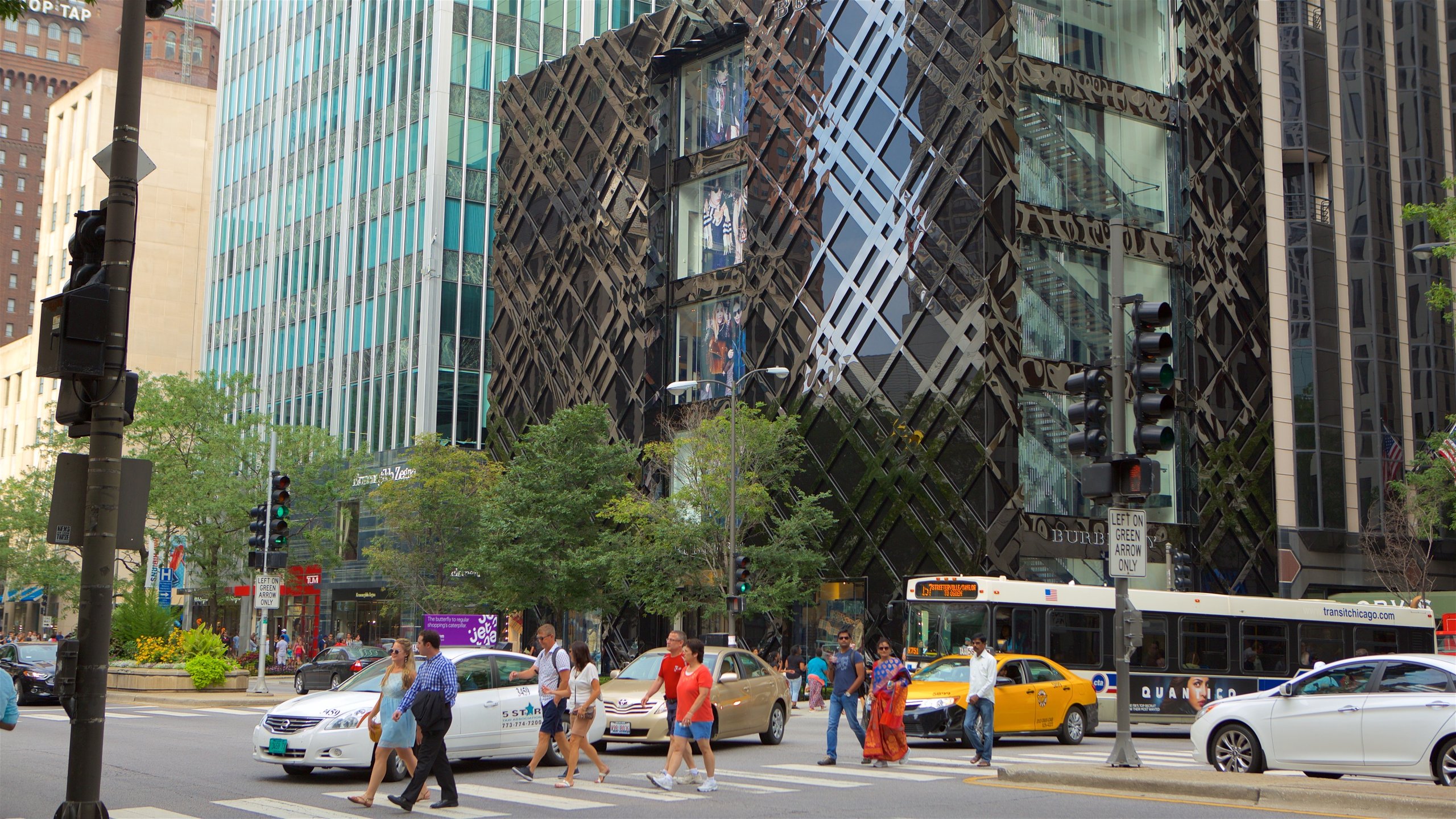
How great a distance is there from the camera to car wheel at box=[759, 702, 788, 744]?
2128cm

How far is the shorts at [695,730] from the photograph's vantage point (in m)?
14.6

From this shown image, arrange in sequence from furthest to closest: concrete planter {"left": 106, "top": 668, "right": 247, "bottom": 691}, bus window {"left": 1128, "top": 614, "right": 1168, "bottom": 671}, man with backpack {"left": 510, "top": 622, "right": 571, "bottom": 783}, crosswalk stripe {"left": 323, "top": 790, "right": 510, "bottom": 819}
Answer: concrete planter {"left": 106, "top": 668, "right": 247, "bottom": 691} → bus window {"left": 1128, "top": 614, "right": 1168, "bottom": 671} → man with backpack {"left": 510, "top": 622, "right": 571, "bottom": 783} → crosswalk stripe {"left": 323, "top": 790, "right": 510, "bottom": 819}

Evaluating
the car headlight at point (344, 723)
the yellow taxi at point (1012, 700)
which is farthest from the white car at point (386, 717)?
the yellow taxi at point (1012, 700)

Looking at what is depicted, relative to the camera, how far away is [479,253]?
6462 cm

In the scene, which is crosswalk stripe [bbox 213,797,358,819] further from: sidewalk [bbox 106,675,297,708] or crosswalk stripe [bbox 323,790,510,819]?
sidewalk [bbox 106,675,297,708]

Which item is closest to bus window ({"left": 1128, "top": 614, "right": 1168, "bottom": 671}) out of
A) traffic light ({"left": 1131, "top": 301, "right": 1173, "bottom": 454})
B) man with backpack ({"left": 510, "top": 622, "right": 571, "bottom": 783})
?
traffic light ({"left": 1131, "top": 301, "right": 1173, "bottom": 454})

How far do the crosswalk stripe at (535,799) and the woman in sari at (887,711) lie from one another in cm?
481

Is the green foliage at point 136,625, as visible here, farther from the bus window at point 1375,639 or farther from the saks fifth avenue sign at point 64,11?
the saks fifth avenue sign at point 64,11

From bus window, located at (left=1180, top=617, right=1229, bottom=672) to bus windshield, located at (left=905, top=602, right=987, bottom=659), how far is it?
484 cm

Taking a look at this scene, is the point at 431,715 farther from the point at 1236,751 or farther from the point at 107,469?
the point at 1236,751

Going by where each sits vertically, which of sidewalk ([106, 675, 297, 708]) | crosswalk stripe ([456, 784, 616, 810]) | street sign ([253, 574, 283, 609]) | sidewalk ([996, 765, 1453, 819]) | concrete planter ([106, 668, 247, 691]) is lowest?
sidewalk ([106, 675, 297, 708])

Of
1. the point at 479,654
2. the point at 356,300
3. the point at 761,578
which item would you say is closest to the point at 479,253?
the point at 356,300

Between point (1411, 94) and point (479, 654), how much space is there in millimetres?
46819

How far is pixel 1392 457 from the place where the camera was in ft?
159
